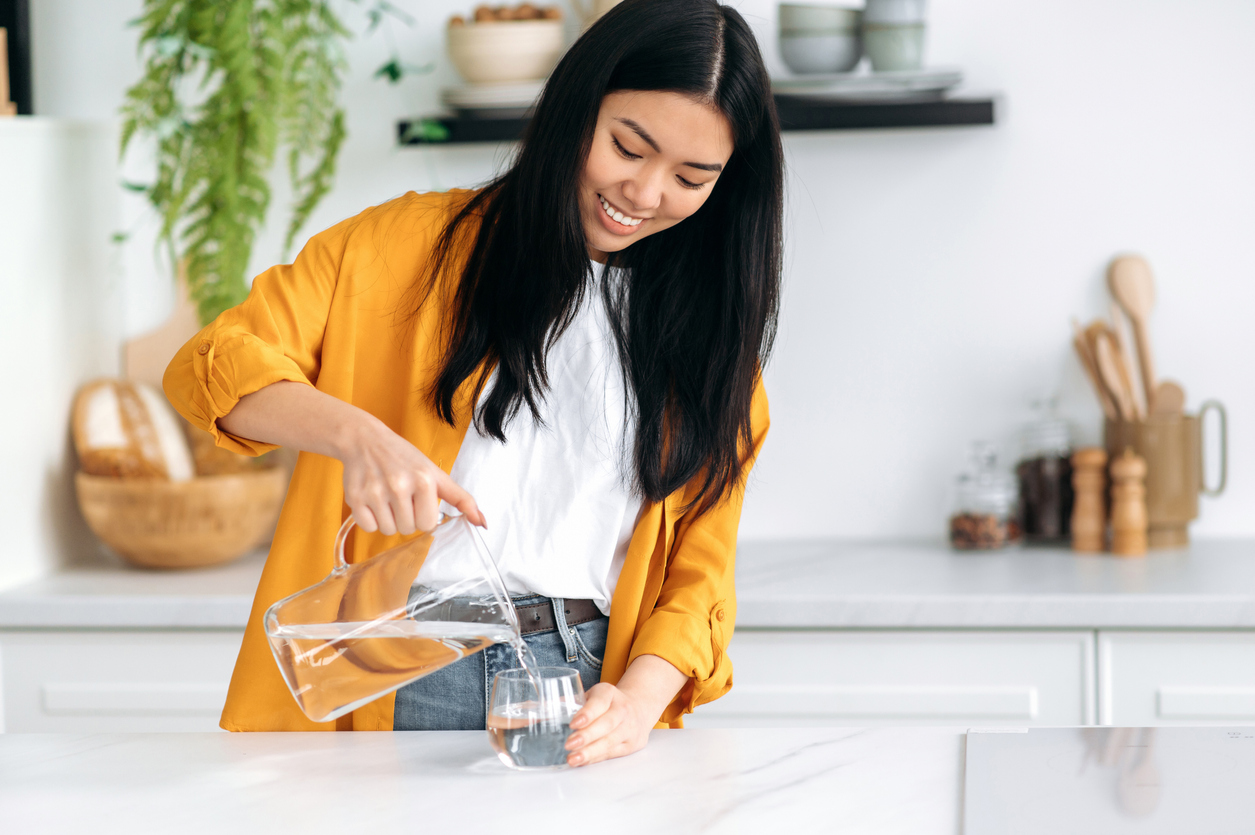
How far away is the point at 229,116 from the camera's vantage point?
1.82 meters

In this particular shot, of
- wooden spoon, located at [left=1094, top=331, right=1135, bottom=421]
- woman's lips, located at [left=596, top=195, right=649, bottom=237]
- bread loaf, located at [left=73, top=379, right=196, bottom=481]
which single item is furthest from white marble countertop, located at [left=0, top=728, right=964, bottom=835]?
wooden spoon, located at [left=1094, top=331, right=1135, bottom=421]

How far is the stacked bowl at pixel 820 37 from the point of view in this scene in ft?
6.28

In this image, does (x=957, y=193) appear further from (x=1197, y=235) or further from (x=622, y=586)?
(x=622, y=586)

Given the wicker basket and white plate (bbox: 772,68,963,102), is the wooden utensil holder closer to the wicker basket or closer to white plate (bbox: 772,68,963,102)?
white plate (bbox: 772,68,963,102)

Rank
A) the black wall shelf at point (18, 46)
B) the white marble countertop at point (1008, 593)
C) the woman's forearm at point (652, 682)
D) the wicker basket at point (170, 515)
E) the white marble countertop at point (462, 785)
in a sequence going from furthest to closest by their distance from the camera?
the black wall shelf at point (18, 46) < the wicker basket at point (170, 515) < the white marble countertop at point (1008, 593) < the woman's forearm at point (652, 682) < the white marble countertop at point (462, 785)

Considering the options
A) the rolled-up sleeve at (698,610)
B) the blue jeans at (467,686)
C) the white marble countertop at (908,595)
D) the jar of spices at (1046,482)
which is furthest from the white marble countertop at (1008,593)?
the blue jeans at (467,686)

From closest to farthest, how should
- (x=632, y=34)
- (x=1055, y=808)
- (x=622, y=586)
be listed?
(x=1055, y=808)
(x=632, y=34)
(x=622, y=586)

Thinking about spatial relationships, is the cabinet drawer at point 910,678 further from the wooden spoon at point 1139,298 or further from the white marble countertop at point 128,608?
the white marble countertop at point 128,608

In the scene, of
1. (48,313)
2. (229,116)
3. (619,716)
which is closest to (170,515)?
(48,313)

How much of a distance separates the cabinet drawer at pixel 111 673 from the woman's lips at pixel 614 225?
1018 millimetres

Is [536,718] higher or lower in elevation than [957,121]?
lower

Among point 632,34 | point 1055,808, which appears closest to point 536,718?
point 1055,808

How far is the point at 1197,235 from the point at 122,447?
6.26ft

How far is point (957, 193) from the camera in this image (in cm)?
210
